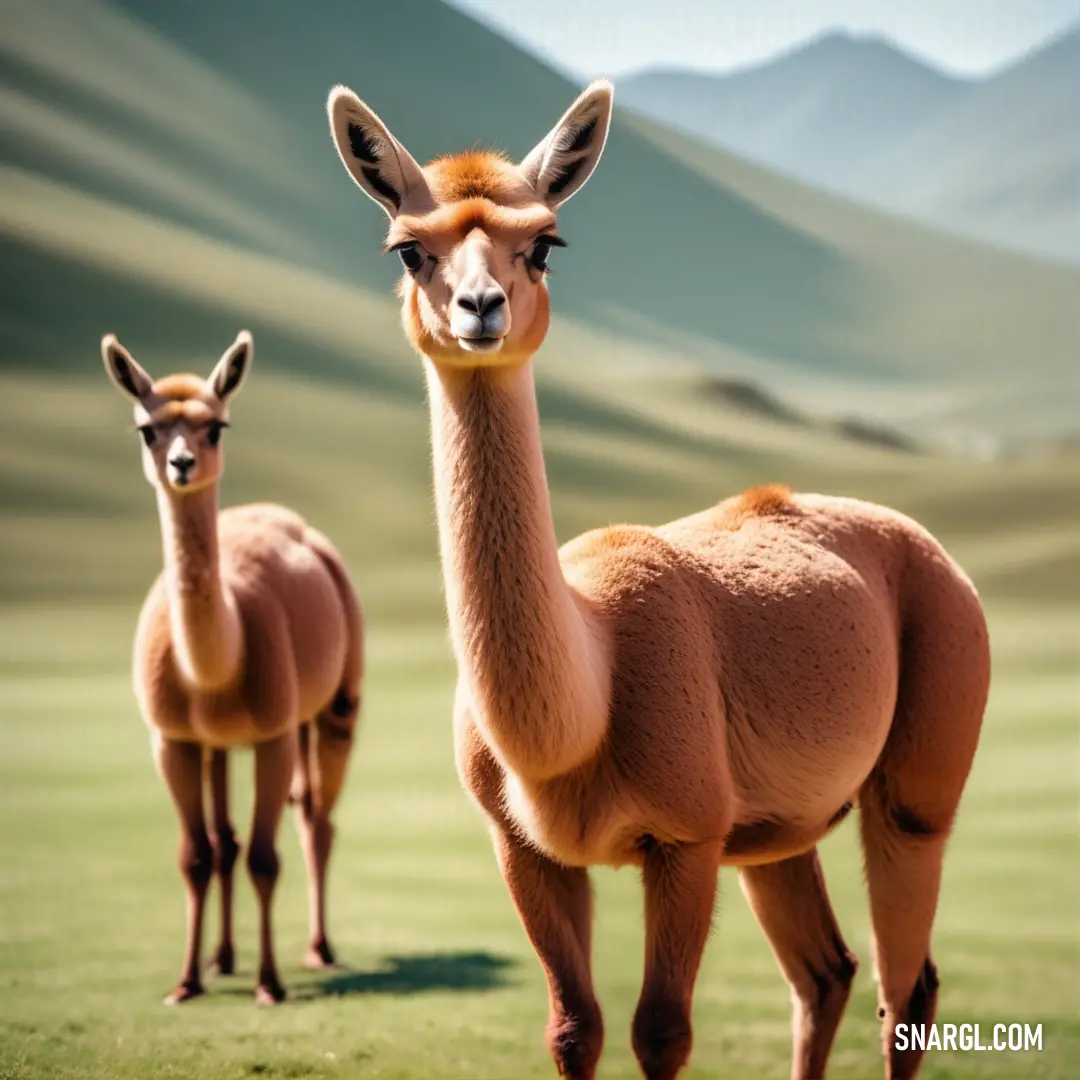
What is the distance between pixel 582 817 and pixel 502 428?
1.29m

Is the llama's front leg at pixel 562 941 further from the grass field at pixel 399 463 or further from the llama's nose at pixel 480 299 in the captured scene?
the grass field at pixel 399 463

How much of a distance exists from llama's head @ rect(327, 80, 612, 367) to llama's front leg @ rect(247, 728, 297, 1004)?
516cm

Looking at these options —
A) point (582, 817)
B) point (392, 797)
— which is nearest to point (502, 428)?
point (582, 817)

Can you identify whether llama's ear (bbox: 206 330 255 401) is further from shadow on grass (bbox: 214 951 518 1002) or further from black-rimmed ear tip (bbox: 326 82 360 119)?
black-rimmed ear tip (bbox: 326 82 360 119)

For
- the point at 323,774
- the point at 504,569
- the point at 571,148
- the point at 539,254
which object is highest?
the point at 571,148

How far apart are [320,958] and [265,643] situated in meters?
2.33

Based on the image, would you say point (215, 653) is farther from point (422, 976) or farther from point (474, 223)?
point (474, 223)

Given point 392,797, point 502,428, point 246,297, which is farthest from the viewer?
point 246,297

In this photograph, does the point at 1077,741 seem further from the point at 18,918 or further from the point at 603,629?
the point at 603,629

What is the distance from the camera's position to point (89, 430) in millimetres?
60031

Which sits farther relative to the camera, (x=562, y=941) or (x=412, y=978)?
(x=412, y=978)

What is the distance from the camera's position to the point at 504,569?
511 cm

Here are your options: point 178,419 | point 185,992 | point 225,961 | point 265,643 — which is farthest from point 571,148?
point 225,961

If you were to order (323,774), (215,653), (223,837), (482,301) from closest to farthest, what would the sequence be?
1. (482,301)
2. (215,653)
3. (223,837)
4. (323,774)
